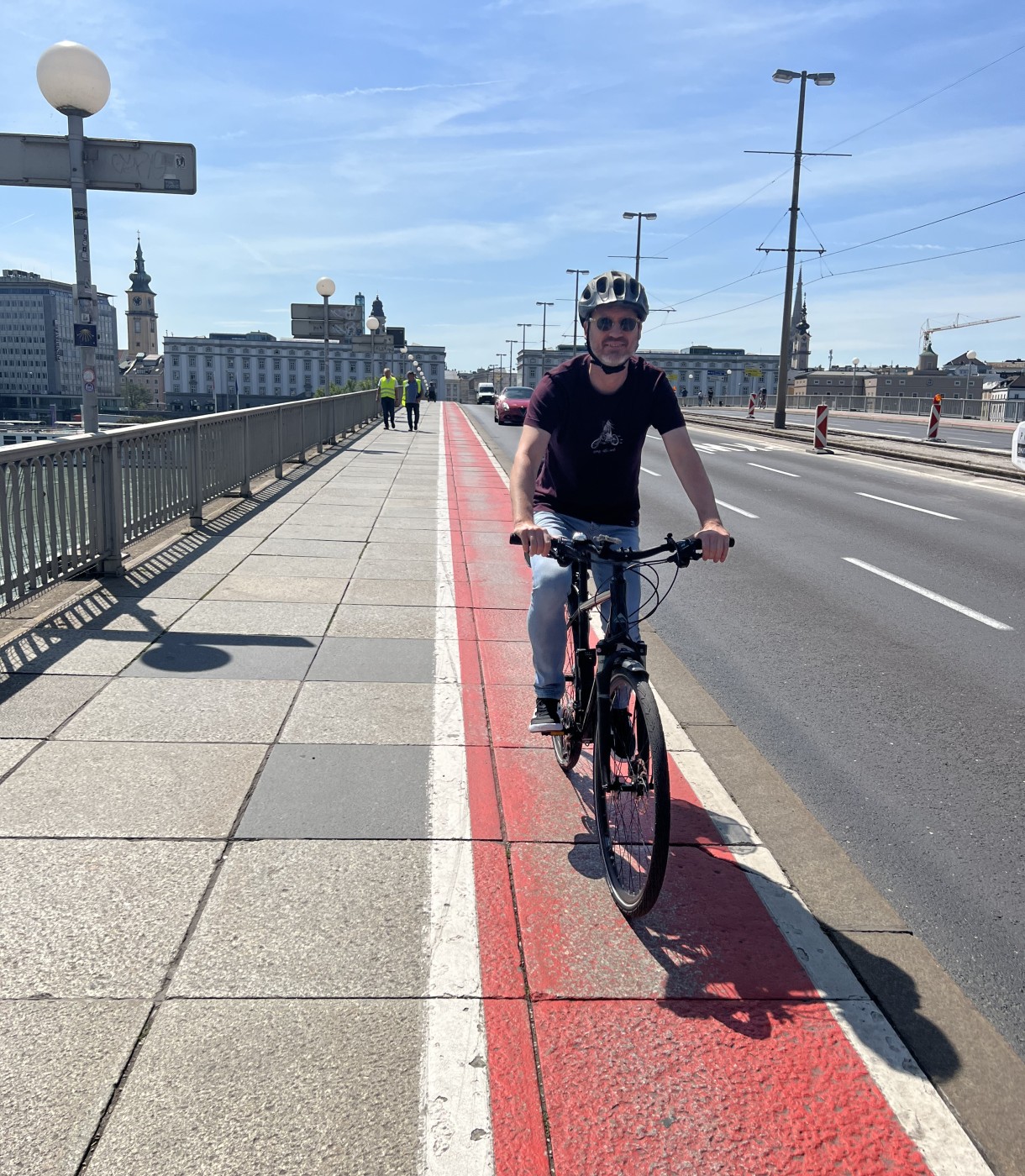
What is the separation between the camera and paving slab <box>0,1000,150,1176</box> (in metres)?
2.17

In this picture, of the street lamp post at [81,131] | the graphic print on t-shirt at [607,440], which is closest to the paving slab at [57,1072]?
the graphic print on t-shirt at [607,440]

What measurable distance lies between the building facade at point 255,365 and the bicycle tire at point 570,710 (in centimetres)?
16750

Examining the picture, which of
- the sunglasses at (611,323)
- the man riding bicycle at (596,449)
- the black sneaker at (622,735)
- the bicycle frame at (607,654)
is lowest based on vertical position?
the black sneaker at (622,735)

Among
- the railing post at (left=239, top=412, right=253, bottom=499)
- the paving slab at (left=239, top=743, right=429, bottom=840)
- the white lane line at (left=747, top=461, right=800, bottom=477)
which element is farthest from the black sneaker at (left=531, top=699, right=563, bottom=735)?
the white lane line at (left=747, top=461, right=800, bottom=477)

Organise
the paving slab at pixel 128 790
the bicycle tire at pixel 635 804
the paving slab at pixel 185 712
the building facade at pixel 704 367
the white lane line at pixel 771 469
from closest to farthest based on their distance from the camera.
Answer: the bicycle tire at pixel 635 804
the paving slab at pixel 128 790
the paving slab at pixel 185 712
the white lane line at pixel 771 469
the building facade at pixel 704 367

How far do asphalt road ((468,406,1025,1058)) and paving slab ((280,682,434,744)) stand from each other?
1629 mm

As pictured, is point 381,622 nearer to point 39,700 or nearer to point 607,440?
point 39,700

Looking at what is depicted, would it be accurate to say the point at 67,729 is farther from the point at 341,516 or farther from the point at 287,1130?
→ the point at 341,516

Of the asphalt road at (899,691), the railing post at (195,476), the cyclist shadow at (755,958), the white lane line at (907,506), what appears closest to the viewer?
the cyclist shadow at (755,958)

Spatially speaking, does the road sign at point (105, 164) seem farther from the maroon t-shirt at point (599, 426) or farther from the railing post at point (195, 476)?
the maroon t-shirt at point (599, 426)

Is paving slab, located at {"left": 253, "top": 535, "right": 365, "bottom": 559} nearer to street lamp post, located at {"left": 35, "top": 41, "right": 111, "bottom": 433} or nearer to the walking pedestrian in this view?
street lamp post, located at {"left": 35, "top": 41, "right": 111, "bottom": 433}

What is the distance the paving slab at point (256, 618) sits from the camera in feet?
21.9

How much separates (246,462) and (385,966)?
11.2 m

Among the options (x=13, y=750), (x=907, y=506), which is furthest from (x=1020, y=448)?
(x=13, y=750)
